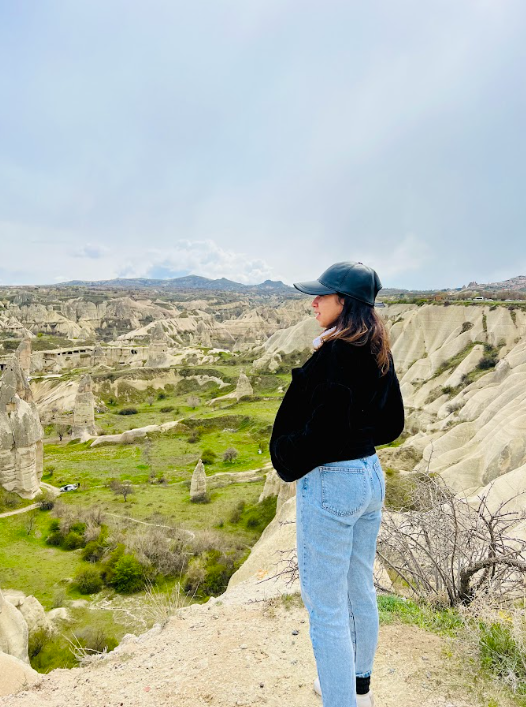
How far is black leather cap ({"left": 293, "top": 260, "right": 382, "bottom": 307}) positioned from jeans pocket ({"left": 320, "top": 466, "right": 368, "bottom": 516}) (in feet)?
2.64

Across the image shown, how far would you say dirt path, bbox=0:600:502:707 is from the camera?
2.59 meters

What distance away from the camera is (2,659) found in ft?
12.9

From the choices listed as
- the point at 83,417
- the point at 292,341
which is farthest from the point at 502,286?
the point at 83,417

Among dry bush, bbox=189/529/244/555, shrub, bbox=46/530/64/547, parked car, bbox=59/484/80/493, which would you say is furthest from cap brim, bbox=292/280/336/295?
parked car, bbox=59/484/80/493

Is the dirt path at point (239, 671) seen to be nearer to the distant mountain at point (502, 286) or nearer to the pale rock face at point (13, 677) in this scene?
the pale rock face at point (13, 677)

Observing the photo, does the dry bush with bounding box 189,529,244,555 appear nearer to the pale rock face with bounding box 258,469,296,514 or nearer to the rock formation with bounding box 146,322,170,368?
the pale rock face with bounding box 258,469,296,514

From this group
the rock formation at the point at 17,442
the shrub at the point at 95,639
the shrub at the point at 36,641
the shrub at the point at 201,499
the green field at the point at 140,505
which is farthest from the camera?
the shrub at the point at 201,499

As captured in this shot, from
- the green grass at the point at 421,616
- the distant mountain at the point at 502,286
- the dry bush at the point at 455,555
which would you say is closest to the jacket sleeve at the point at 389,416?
the dry bush at the point at 455,555

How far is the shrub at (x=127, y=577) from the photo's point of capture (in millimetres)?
Answer: 11148

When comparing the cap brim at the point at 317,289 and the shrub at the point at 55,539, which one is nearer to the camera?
the cap brim at the point at 317,289

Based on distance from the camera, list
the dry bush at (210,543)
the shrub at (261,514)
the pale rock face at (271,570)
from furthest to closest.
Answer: the shrub at (261,514) → the dry bush at (210,543) → the pale rock face at (271,570)

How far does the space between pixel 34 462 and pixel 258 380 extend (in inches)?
1053

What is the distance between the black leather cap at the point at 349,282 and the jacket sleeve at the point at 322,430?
0.47 meters

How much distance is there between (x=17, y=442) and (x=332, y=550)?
19.0 meters
